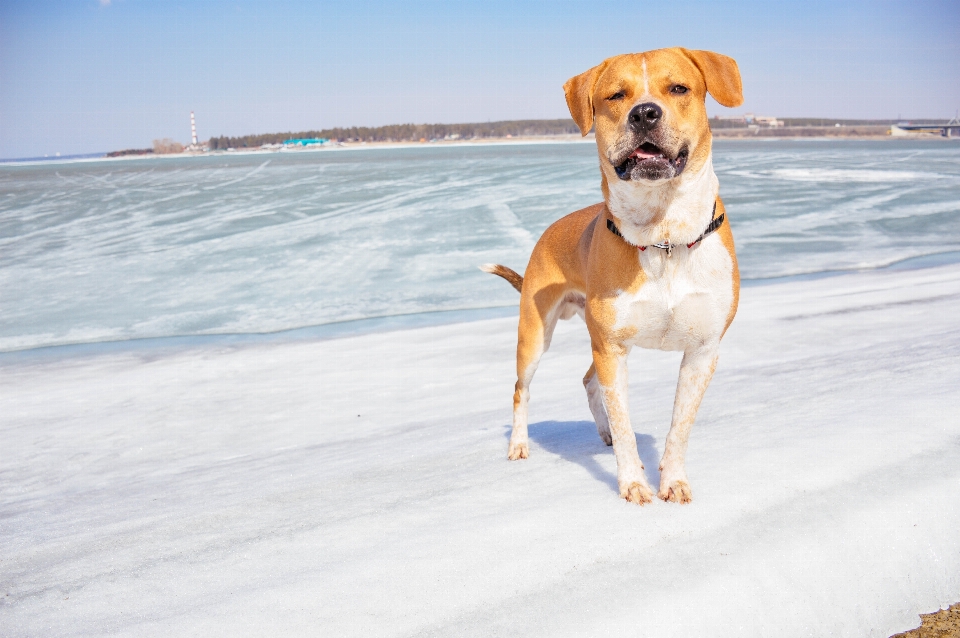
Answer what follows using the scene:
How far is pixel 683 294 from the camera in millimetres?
2852

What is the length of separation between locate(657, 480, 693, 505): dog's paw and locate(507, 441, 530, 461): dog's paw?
988 mm

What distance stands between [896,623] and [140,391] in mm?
5977

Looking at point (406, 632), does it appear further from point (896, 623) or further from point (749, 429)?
point (749, 429)

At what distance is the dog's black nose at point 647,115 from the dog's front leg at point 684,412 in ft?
2.95

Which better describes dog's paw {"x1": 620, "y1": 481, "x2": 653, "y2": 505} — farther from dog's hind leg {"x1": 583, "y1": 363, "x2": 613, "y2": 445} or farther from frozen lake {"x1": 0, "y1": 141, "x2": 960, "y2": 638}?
dog's hind leg {"x1": 583, "y1": 363, "x2": 613, "y2": 445}

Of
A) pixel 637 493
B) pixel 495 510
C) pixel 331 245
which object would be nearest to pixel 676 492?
pixel 637 493

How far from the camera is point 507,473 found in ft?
12.2

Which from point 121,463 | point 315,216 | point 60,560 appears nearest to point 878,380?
point 60,560

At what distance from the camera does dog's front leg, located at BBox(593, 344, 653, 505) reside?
3.06 meters

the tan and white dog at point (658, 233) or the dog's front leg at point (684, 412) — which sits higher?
the tan and white dog at point (658, 233)

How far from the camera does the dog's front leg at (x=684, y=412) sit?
3.03 m

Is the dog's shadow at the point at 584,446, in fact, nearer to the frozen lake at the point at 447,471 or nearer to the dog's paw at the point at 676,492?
the frozen lake at the point at 447,471

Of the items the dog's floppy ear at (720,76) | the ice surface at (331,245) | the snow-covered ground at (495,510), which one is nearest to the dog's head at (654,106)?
the dog's floppy ear at (720,76)

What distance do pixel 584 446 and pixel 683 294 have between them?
1.45 meters
